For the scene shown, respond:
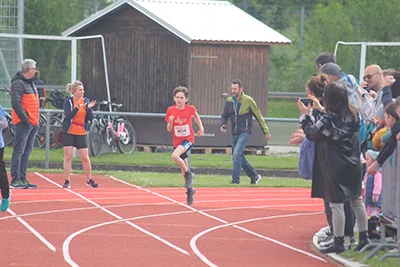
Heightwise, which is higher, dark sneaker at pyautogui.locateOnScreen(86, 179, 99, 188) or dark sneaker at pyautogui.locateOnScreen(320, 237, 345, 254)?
dark sneaker at pyautogui.locateOnScreen(320, 237, 345, 254)

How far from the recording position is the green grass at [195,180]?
19641 mm

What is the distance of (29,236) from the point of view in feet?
42.2

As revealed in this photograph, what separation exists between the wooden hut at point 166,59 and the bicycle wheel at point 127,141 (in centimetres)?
86

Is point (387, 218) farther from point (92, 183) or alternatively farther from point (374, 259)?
point (92, 183)

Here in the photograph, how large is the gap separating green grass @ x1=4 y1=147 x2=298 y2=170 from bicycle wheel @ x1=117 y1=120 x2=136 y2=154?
0.21 m

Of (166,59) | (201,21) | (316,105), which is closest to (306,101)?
(316,105)

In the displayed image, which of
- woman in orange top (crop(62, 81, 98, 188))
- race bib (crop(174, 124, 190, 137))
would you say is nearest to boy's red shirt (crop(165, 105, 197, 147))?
race bib (crop(174, 124, 190, 137))

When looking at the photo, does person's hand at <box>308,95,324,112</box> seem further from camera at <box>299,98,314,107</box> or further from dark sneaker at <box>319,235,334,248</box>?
dark sneaker at <box>319,235,334,248</box>

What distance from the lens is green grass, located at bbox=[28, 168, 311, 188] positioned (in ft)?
64.4

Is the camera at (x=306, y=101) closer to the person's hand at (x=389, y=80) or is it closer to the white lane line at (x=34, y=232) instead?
the person's hand at (x=389, y=80)

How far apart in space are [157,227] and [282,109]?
26.7 m

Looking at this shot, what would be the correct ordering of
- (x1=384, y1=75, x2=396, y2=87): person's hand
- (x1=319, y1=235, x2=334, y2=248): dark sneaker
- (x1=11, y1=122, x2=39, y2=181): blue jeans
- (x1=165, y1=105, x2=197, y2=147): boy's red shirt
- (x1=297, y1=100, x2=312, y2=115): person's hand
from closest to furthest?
(x1=297, y1=100, x2=312, y2=115): person's hand → (x1=319, y1=235, x2=334, y2=248): dark sneaker → (x1=384, y1=75, x2=396, y2=87): person's hand → (x1=165, y1=105, x2=197, y2=147): boy's red shirt → (x1=11, y1=122, x2=39, y2=181): blue jeans

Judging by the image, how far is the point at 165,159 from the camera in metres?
24.6

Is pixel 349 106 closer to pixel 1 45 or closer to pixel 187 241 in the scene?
pixel 187 241
